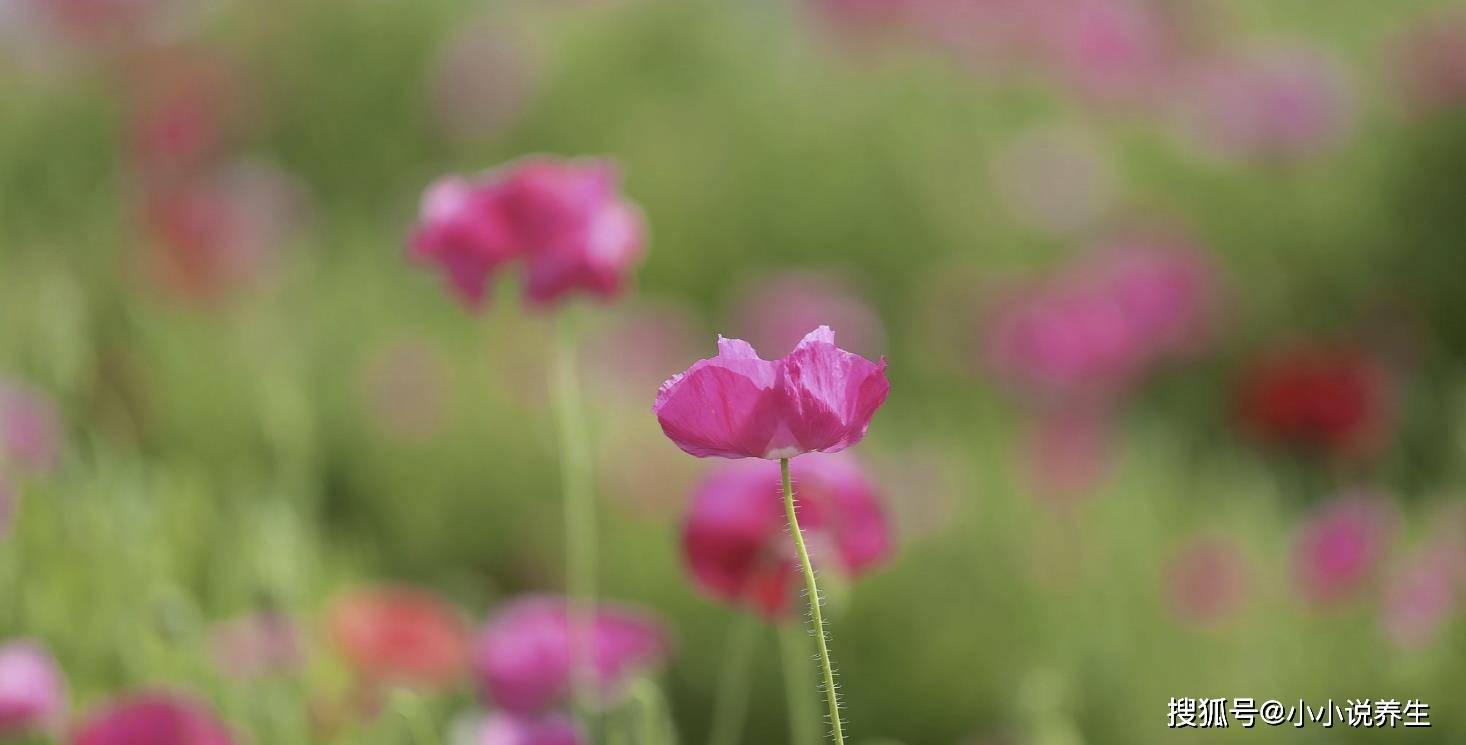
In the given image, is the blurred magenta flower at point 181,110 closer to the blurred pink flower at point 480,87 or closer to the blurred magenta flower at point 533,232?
the blurred pink flower at point 480,87

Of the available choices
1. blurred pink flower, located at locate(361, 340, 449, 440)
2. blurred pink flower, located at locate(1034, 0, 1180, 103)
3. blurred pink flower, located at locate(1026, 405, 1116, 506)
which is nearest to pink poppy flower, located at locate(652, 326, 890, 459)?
blurred pink flower, located at locate(1026, 405, 1116, 506)

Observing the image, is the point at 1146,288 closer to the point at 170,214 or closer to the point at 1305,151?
the point at 1305,151

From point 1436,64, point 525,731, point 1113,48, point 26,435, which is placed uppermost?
point 1113,48

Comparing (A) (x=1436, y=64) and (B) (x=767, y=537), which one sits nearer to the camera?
(B) (x=767, y=537)

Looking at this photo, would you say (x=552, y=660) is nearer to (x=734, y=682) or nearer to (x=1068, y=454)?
(x=734, y=682)

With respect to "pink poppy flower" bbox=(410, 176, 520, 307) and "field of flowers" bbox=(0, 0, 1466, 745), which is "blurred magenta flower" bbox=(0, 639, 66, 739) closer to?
"field of flowers" bbox=(0, 0, 1466, 745)

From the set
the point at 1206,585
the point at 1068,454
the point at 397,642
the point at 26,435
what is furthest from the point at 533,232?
the point at 1068,454
